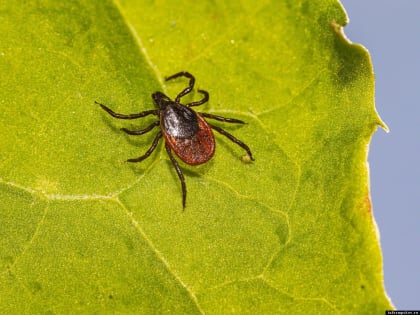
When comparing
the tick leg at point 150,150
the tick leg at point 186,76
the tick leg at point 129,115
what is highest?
the tick leg at point 186,76

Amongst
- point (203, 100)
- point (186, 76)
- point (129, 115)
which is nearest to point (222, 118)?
point (203, 100)

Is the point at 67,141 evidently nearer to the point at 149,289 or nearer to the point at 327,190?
the point at 149,289

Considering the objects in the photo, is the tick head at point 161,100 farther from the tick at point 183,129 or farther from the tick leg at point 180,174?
the tick leg at point 180,174

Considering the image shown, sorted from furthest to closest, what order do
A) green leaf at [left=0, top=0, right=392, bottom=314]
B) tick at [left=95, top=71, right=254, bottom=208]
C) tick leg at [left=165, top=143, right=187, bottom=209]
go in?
tick at [left=95, top=71, right=254, bottom=208] < tick leg at [left=165, top=143, right=187, bottom=209] < green leaf at [left=0, top=0, right=392, bottom=314]

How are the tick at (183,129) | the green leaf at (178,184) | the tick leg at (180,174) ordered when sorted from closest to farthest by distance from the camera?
1. the green leaf at (178,184)
2. the tick leg at (180,174)
3. the tick at (183,129)

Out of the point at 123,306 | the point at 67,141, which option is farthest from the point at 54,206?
the point at 123,306

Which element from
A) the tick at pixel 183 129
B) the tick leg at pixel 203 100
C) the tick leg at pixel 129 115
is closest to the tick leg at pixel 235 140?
the tick at pixel 183 129

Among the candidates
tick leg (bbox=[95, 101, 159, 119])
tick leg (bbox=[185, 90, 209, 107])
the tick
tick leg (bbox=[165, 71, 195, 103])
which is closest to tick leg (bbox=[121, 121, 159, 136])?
the tick

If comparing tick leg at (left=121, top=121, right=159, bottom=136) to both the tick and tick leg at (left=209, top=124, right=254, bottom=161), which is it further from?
tick leg at (left=209, top=124, right=254, bottom=161)
